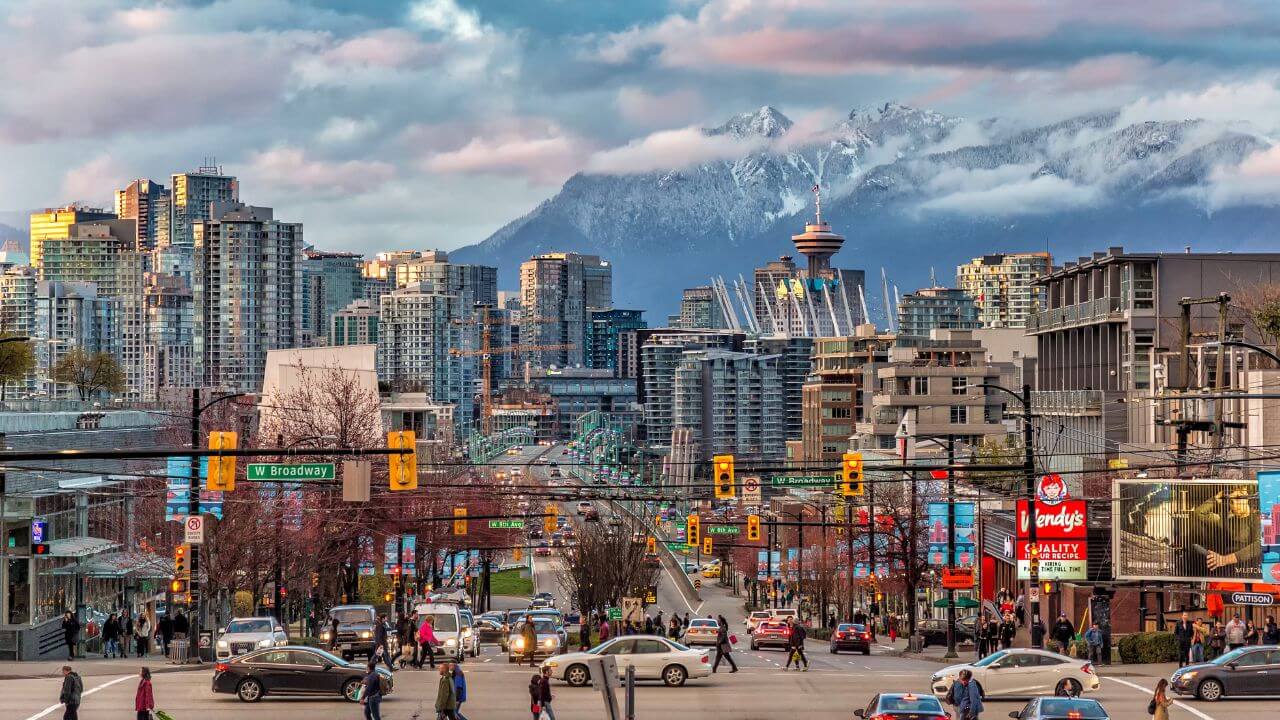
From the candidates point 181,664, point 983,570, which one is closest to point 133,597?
point 181,664

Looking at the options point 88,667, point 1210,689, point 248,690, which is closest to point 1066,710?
point 1210,689

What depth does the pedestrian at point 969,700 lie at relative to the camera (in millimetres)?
40875

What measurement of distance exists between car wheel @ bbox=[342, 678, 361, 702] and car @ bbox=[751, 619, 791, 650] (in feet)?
126

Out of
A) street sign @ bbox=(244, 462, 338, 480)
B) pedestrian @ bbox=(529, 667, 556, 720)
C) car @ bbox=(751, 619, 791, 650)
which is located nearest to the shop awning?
street sign @ bbox=(244, 462, 338, 480)

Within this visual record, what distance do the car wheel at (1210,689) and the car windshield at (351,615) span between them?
1169 inches

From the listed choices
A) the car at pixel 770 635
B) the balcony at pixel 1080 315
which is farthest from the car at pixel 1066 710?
the balcony at pixel 1080 315

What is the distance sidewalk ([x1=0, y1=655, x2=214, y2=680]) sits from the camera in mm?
54969

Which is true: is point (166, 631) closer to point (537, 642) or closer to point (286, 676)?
point (537, 642)

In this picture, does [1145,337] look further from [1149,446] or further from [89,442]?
[89,442]

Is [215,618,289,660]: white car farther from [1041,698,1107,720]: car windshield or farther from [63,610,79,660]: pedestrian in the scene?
[1041,698,1107,720]: car windshield

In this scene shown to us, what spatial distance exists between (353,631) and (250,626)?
3.68m

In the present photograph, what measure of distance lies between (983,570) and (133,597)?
48356 mm

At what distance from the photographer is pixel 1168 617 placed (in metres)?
75.8

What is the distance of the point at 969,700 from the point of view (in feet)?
134
